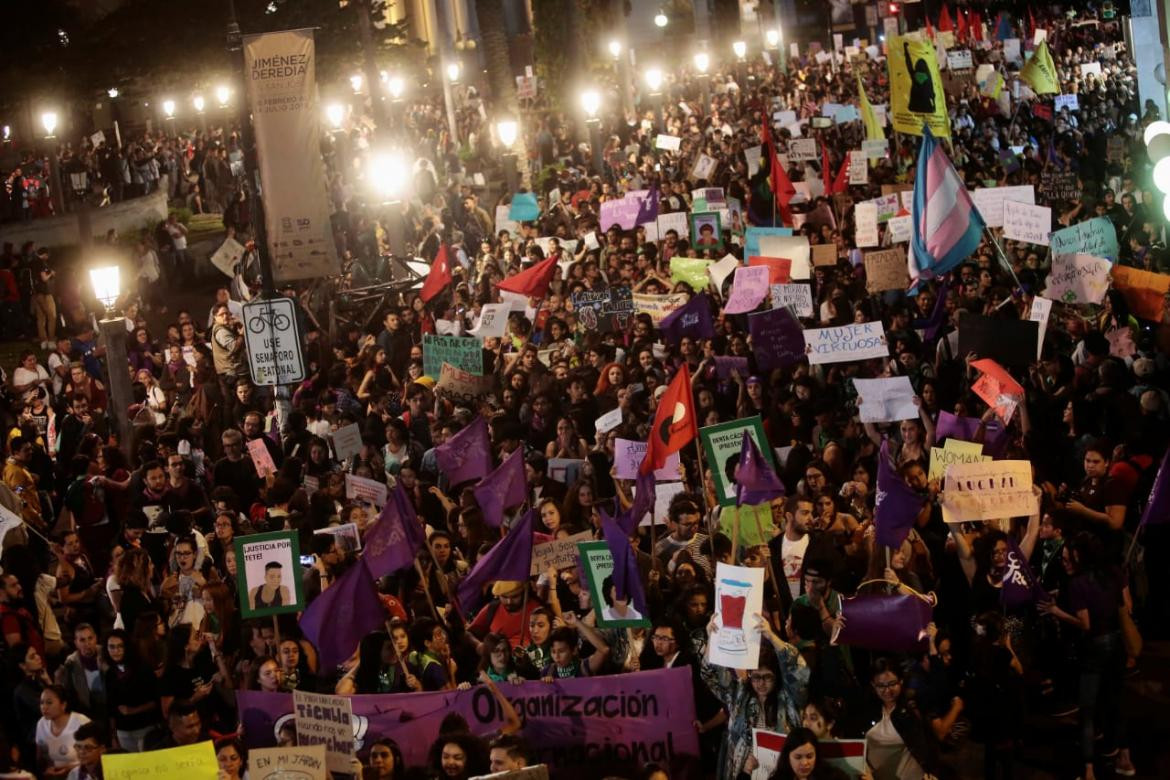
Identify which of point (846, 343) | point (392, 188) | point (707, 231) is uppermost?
point (392, 188)

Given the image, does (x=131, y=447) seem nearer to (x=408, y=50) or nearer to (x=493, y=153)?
(x=493, y=153)

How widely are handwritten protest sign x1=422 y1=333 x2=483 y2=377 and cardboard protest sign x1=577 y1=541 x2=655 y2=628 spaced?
6.60m

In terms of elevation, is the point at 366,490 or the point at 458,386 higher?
the point at 458,386

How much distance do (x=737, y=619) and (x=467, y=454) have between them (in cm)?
509

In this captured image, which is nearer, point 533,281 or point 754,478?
point 754,478

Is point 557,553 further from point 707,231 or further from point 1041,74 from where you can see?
point 1041,74

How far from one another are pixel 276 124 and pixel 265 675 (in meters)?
6.22

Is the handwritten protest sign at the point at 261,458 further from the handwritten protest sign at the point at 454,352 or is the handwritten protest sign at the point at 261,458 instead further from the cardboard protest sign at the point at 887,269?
the cardboard protest sign at the point at 887,269

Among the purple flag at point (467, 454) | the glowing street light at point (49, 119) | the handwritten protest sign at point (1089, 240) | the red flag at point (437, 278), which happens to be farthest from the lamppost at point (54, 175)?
the handwritten protest sign at point (1089, 240)

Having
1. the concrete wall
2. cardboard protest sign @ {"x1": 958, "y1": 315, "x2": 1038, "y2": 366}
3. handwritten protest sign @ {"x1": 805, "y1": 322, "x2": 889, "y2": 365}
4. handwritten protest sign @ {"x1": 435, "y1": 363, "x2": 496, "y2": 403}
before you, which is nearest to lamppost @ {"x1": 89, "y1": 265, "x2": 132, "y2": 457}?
handwritten protest sign @ {"x1": 435, "y1": 363, "x2": 496, "y2": 403}

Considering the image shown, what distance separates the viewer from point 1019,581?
9.66m

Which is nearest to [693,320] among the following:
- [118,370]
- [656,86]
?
[118,370]

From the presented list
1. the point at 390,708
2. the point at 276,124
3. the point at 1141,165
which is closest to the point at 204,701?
the point at 390,708

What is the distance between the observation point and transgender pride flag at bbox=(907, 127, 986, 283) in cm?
1487
